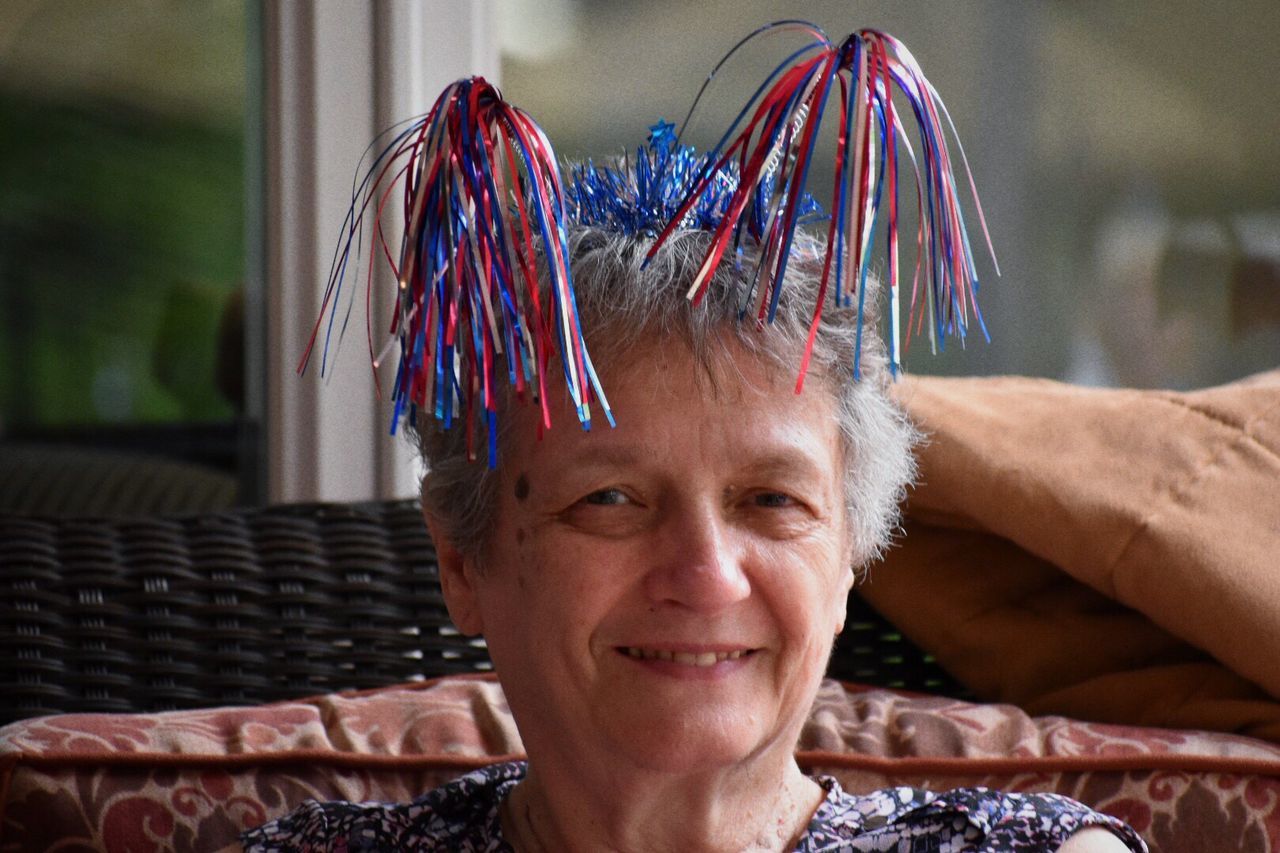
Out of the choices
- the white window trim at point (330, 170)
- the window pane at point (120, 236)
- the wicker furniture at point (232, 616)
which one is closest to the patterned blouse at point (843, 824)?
the wicker furniture at point (232, 616)

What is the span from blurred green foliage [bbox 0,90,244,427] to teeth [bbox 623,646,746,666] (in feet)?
4.67

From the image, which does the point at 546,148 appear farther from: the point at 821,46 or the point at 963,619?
the point at 963,619

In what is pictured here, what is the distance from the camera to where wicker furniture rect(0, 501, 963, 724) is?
167cm

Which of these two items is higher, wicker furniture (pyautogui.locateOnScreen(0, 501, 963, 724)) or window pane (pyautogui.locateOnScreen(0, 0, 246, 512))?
window pane (pyautogui.locateOnScreen(0, 0, 246, 512))

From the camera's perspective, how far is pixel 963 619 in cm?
178

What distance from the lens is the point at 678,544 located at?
123 centimetres

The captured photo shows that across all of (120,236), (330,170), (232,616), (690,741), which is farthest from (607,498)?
(120,236)

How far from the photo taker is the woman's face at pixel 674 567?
123cm

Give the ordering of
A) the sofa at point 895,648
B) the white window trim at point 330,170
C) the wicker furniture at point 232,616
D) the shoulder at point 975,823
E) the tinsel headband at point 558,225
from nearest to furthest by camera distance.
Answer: the tinsel headband at point 558,225
the shoulder at point 975,823
the sofa at point 895,648
the wicker furniture at point 232,616
the white window trim at point 330,170

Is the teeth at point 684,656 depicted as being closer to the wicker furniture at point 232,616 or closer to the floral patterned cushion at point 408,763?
the floral patterned cushion at point 408,763

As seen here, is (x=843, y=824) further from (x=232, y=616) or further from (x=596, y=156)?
(x=596, y=156)

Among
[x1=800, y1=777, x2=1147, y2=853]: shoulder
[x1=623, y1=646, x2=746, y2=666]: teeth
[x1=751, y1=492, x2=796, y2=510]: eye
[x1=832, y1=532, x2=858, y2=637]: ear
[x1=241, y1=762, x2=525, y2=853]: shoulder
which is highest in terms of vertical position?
[x1=751, y1=492, x2=796, y2=510]: eye

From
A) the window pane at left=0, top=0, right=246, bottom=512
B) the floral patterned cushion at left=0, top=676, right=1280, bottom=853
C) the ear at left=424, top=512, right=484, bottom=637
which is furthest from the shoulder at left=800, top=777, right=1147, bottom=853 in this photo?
the window pane at left=0, top=0, right=246, bottom=512

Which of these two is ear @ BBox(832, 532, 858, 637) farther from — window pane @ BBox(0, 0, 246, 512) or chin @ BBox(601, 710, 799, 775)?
window pane @ BBox(0, 0, 246, 512)
